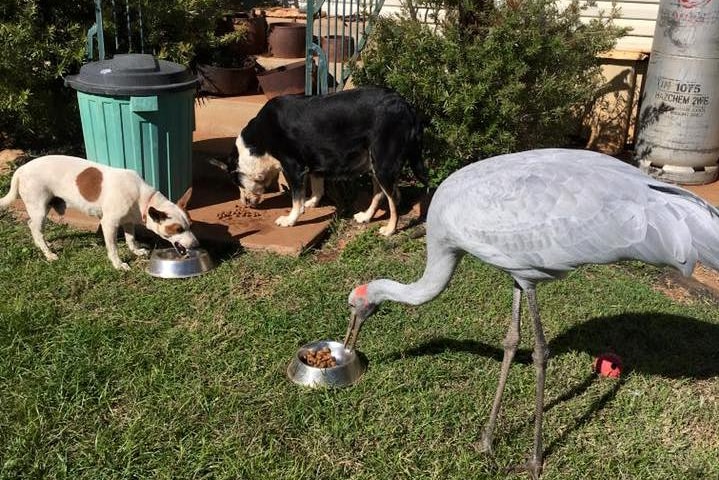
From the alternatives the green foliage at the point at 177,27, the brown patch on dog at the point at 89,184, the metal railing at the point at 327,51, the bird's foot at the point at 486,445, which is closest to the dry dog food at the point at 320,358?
the bird's foot at the point at 486,445

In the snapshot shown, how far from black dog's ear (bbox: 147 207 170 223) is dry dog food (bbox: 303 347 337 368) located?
1.79 metres

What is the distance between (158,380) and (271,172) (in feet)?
9.32

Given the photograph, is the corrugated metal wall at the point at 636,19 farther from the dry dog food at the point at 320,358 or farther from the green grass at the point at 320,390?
the dry dog food at the point at 320,358

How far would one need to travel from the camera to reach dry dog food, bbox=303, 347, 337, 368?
392 centimetres

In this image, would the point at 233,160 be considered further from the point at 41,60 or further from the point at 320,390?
the point at 320,390

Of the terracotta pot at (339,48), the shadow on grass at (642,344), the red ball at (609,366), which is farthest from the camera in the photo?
the terracotta pot at (339,48)

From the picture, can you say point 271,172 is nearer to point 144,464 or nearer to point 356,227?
point 356,227

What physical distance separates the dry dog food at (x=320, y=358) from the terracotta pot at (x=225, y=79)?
461cm

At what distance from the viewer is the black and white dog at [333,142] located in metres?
5.72

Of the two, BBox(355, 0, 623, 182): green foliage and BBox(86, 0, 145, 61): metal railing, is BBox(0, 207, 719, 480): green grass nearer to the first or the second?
BBox(355, 0, 623, 182): green foliage

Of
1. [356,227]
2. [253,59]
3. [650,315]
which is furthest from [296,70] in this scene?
[650,315]

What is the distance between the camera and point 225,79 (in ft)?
25.3

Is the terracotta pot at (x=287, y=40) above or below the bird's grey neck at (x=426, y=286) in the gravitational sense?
above

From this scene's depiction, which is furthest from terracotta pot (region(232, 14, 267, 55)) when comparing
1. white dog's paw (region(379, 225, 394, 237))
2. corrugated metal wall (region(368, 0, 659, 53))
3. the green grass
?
the green grass
